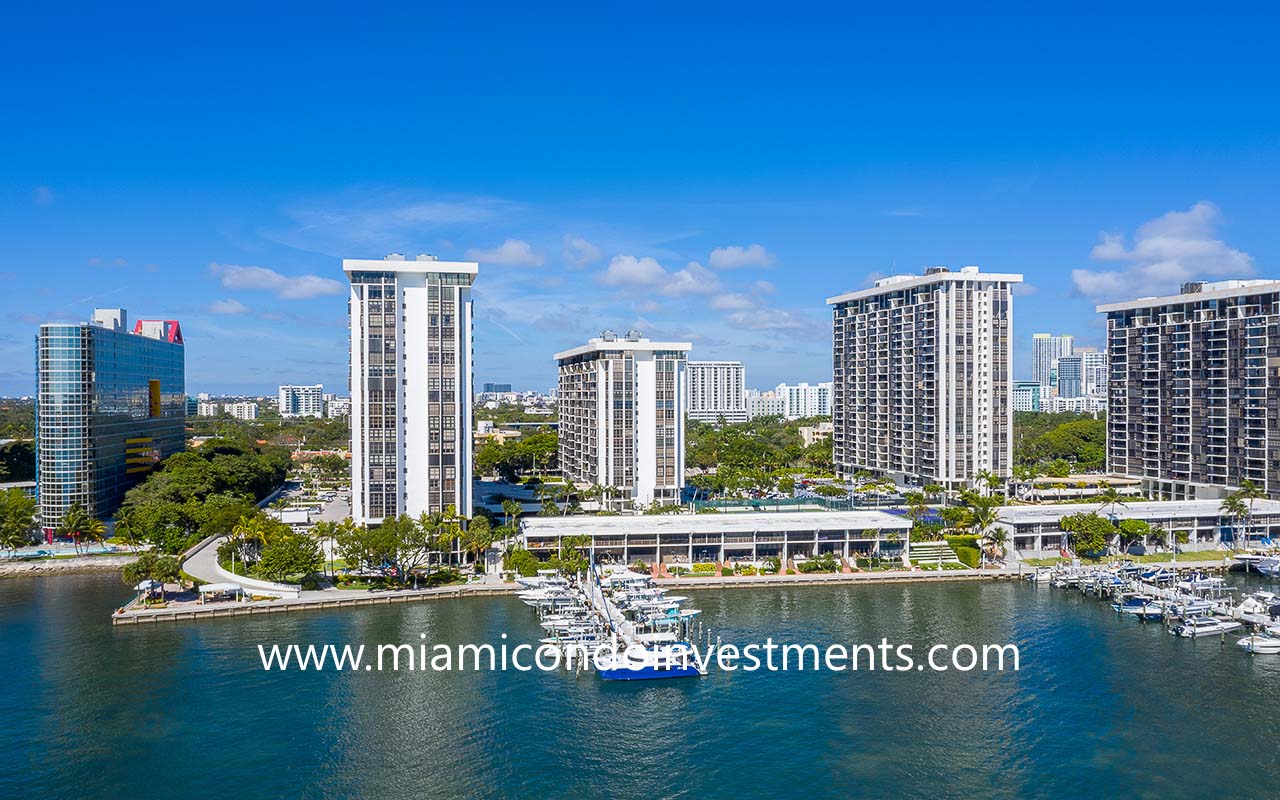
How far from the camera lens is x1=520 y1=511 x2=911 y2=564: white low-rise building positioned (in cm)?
5572

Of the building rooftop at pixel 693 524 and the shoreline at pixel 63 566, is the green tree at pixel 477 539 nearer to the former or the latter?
the building rooftop at pixel 693 524

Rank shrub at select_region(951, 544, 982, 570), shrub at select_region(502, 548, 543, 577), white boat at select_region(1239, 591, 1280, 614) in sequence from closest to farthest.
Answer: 1. white boat at select_region(1239, 591, 1280, 614)
2. shrub at select_region(502, 548, 543, 577)
3. shrub at select_region(951, 544, 982, 570)

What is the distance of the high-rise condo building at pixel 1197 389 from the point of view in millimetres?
69562

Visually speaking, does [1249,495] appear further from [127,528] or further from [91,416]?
[91,416]

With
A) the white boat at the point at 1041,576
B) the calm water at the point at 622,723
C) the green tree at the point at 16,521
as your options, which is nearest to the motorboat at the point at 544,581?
the calm water at the point at 622,723

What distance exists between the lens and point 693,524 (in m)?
57.5

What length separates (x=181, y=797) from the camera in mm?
26609

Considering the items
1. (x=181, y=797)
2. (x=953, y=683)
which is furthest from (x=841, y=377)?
(x=181, y=797)

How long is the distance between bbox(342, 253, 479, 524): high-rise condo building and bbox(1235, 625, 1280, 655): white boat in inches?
1653

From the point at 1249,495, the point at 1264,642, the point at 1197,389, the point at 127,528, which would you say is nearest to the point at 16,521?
the point at 127,528

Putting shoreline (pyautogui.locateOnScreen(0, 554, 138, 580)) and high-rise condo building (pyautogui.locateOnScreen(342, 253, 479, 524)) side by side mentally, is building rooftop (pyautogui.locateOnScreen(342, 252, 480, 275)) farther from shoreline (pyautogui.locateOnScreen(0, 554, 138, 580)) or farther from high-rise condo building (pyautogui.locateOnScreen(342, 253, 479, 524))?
shoreline (pyautogui.locateOnScreen(0, 554, 138, 580))

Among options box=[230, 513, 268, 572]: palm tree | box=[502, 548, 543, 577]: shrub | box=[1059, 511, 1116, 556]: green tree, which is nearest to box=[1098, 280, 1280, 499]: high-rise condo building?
box=[1059, 511, 1116, 556]: green tree

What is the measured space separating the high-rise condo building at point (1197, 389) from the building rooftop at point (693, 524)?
31818 mm

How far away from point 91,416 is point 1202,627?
69362 mm
